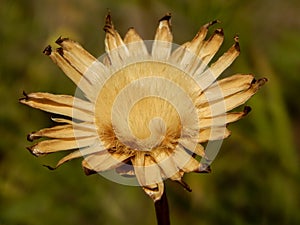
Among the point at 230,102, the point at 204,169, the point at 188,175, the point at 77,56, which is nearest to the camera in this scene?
the point at 204,169

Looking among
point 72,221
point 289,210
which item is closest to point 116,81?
point 289,210

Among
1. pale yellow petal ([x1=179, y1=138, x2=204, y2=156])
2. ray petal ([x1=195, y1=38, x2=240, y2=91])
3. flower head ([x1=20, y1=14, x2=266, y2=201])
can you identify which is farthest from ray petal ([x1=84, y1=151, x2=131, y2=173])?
ray petal ([x1=195, y1=38, x2=240, y2=91])

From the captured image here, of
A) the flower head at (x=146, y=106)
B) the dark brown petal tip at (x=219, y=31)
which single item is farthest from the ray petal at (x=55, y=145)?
the dark brown petal tip at (x=219, y=31)

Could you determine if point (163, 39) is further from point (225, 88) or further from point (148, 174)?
point (148, 174)

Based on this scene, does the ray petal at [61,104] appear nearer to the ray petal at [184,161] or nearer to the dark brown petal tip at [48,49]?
the dark brown petal tip at [48,49]

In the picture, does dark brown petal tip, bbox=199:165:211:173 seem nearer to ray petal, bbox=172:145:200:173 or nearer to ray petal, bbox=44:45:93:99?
ray petal, bbox=172:145:200:173

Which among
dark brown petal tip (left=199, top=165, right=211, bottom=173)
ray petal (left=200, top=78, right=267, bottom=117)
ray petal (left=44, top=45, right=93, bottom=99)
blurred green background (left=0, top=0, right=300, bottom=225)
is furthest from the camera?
blurred green background (left=0, top=0, right=300, bottom=225)

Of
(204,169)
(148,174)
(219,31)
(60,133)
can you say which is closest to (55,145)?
(60,133)
